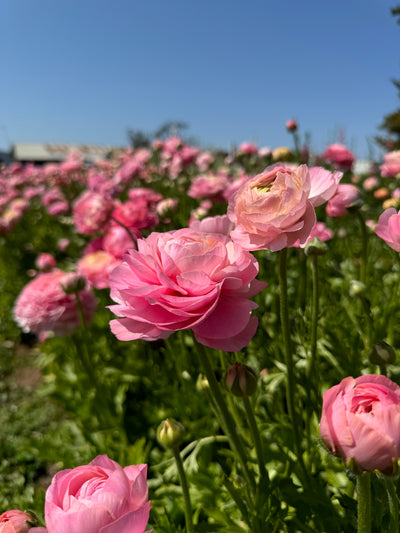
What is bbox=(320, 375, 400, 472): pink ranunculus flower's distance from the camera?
381 millimetres

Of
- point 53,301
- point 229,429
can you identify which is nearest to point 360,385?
point 229,429

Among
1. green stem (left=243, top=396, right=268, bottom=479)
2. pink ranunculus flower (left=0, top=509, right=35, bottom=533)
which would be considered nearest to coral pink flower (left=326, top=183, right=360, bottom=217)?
green stem (left=243, top=396, right=268, bottom=479)

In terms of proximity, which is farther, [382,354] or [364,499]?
[382,354]

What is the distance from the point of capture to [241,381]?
57 centimetres

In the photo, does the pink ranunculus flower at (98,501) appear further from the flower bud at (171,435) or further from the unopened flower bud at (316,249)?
the unopened flower bud at (316,249)

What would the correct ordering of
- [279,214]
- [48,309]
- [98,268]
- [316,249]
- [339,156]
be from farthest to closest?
[339,156] → [98,268] → [48,309] → [316,249] → [279,214]

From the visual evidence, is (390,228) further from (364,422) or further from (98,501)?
(98,501)

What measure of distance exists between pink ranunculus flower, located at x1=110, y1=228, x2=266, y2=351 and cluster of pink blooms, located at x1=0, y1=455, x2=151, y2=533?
0.15 m

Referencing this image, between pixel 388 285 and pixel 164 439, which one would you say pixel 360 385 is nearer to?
pixel 164 439

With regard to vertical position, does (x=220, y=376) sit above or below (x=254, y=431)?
below

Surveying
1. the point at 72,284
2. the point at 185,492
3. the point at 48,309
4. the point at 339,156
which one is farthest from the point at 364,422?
the point at 339,156

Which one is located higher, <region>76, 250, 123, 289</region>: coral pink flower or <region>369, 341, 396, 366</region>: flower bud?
<region>369, 341, 396, 366</region>: flower bud

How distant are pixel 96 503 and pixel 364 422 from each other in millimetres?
268

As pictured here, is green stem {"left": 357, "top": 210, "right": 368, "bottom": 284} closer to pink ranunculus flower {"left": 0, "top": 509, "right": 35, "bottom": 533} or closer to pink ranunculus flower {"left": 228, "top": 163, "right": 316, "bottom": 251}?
pink ranunculus flower {"left": 228, "top": 163, "right": 316, "bottom": 251}
